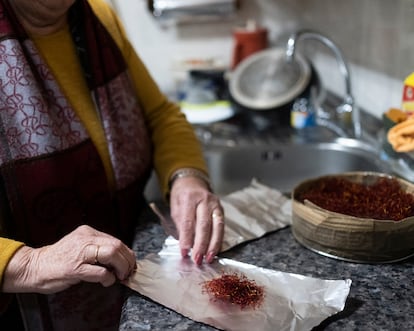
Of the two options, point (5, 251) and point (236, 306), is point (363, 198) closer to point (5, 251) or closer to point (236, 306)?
point (236, 306)

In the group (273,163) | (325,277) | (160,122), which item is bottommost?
(273,163)

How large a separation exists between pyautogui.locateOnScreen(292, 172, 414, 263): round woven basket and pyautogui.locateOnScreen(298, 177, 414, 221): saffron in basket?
0.03 m

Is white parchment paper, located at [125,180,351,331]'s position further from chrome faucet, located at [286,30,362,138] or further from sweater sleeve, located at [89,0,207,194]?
chrome faucet, located at [286,30,362,138]

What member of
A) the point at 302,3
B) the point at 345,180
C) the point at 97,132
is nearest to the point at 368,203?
the point at 345,180

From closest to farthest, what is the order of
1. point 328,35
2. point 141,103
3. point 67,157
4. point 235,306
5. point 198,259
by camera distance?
point 235,306 → point 198,259 → point 67,157 → point 141,103 → point 328,35

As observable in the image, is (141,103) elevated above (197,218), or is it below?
above

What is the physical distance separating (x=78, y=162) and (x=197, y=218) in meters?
0.23

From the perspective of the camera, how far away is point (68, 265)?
0.70 meters

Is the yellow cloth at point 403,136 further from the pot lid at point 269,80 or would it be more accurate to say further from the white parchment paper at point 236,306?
the pot lid at point 269,80

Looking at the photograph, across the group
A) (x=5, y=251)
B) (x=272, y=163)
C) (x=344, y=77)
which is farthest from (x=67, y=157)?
(x=344, y=77)

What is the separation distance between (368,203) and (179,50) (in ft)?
4.64

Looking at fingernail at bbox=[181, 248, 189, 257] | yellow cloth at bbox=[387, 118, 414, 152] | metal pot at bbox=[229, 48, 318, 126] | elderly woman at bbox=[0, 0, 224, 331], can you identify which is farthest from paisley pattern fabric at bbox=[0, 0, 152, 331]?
metal pot at bbox=[229, 48, 318, 126]

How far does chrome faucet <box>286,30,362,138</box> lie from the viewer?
4.48ft

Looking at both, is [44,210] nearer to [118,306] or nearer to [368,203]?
[118,306]
